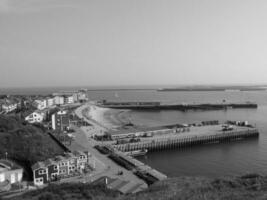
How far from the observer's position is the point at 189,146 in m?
33.3

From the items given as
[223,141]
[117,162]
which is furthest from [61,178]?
[223,141]

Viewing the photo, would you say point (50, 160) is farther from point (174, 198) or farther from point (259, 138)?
point (259, 138)

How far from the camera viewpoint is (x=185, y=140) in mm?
33656

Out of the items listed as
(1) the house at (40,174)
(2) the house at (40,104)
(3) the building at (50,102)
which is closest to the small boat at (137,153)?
(1) the house at (40,174)

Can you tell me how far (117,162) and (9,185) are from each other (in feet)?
28.3

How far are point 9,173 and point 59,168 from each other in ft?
10.5

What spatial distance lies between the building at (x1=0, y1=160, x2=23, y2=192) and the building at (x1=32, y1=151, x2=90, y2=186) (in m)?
1.06

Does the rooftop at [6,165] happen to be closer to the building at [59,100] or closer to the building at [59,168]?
the building at [59,168]

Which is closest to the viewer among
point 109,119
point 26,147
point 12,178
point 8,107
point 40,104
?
point 12,178

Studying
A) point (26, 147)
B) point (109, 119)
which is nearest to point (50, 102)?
point (109, 119)

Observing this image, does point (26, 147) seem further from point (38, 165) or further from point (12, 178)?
point (12, 178)

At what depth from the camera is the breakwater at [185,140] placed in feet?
101

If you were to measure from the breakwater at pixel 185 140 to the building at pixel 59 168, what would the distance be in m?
9.62

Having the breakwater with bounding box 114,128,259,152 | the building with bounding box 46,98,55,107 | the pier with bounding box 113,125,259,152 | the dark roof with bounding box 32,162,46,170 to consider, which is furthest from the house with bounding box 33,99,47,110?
the dark roof with bounding box 32,162,46,170
